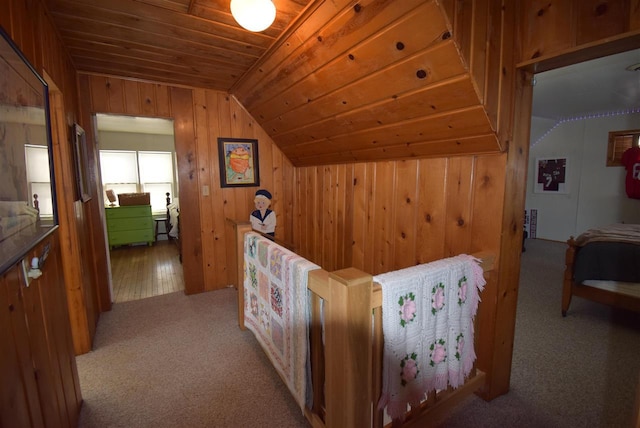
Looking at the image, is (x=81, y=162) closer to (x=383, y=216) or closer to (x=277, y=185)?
(x=277, y=185)

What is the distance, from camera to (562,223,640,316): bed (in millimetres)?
2199

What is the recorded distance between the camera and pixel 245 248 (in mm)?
2006

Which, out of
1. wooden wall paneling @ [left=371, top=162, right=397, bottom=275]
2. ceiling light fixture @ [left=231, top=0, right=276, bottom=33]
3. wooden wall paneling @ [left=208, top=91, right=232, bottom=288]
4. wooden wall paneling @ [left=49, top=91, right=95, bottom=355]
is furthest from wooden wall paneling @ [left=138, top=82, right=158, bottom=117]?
wooden wall paneling @ [left=371, top=162, right=397, bottom=275]

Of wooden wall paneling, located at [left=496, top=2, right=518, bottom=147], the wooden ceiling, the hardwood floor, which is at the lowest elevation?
the hardwood floor

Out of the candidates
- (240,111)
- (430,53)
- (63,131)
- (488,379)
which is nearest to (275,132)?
(240,111)

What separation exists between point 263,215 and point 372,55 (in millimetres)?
1974

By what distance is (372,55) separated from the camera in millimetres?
1434

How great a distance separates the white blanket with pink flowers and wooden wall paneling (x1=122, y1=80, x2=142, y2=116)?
2826 millimetres

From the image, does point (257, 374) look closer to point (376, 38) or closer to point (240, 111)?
point (376, 38)

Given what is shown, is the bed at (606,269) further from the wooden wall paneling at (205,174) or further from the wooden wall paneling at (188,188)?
the wooden wall paneling at (188,188)

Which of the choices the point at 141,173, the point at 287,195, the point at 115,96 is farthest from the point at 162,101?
the point at 141,173

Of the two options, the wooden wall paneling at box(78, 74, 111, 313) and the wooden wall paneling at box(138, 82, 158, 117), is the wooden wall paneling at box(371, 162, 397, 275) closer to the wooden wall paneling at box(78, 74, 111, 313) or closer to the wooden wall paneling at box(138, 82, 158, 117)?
the wooden wall paneling at box(138, 82, 158, 117)

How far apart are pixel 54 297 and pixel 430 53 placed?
198cm

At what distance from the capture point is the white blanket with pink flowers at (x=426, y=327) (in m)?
1.06
